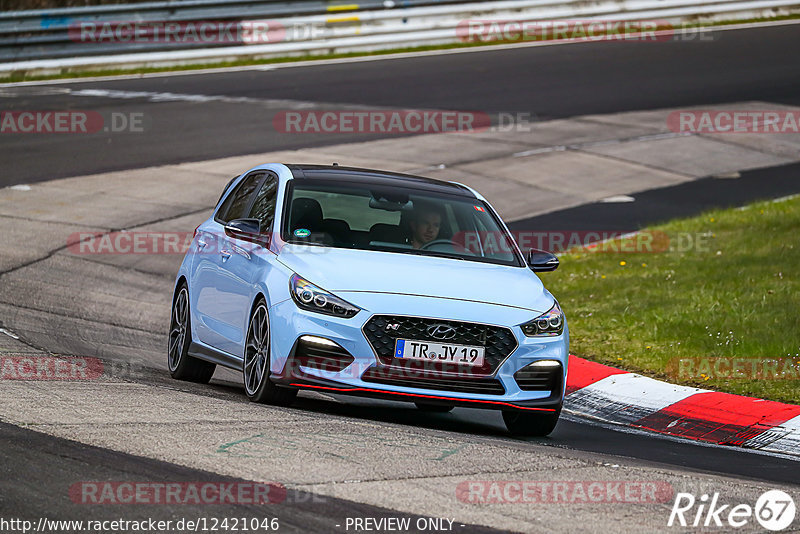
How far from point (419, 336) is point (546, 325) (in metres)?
0.92

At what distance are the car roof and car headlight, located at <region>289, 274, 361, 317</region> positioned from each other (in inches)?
61.3

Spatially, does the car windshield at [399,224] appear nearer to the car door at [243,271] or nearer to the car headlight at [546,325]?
the car door at [243,271]

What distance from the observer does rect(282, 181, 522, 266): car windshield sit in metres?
8.93

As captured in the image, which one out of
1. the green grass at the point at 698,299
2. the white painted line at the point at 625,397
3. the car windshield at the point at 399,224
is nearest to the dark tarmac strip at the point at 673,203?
the green grass at the point at 698,299

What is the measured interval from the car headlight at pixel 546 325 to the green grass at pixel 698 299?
2.15m

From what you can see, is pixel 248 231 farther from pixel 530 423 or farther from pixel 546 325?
pixel 530 423

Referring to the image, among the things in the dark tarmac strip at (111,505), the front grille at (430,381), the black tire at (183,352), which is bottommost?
the black tire at (183,352)

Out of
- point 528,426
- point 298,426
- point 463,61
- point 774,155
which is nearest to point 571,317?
point 528,426

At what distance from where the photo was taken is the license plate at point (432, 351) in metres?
7.91

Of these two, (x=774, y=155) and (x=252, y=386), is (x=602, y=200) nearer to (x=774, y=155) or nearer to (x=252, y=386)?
(x=774, y=155)

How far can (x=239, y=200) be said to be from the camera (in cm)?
1016

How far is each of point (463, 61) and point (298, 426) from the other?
22.6 metres

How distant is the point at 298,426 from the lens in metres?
7.25

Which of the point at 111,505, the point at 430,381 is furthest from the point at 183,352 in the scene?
the point at 111,505
